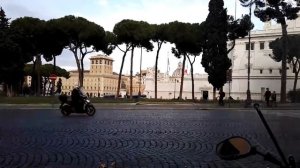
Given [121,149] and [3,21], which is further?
[3,21]

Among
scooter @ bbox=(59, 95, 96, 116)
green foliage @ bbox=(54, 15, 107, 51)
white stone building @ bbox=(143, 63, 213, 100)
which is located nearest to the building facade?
white stone building @ bbox=(143, 63, 213, 100)

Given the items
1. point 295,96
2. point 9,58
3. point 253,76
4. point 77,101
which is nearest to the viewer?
point 77,101

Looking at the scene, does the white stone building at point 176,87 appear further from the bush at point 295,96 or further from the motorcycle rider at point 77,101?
the motorcycle rider at point 77,101

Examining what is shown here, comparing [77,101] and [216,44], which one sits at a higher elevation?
[216,44]

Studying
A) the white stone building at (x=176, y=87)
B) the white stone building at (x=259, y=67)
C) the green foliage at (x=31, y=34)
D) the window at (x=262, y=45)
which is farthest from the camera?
the window at (x=262, y=45)

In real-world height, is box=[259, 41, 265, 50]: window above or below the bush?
above

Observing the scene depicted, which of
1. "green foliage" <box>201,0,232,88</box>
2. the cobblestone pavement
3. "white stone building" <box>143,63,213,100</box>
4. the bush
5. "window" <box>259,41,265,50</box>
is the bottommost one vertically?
the cobblestone pavement

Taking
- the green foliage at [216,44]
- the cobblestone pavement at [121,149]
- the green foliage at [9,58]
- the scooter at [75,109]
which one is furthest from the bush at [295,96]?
the cobblestone pavement at [121,149]

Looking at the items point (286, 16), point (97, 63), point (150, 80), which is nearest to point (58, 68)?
point (150, 80)

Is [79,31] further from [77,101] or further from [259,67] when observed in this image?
[259,67]

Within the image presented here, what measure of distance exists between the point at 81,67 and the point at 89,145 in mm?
46574

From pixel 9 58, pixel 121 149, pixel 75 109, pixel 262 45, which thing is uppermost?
pixel 262 45

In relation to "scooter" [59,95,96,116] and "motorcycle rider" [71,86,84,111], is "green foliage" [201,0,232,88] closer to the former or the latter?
"scooter" [59,95,96,116]

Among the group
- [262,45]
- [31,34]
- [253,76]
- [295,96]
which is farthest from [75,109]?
[262,45]
